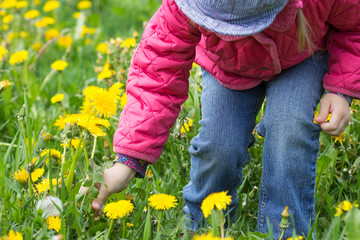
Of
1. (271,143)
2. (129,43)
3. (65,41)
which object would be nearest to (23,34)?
(65,41)

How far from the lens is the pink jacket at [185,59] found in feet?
4.82

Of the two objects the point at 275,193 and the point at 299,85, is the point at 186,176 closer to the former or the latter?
the point at 275,193

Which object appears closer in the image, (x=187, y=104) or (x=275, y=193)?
(x=275, y=193)

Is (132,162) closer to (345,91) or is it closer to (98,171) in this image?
(98,171)

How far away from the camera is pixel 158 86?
1500 millimetres

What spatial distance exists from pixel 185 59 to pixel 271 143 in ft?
1.11

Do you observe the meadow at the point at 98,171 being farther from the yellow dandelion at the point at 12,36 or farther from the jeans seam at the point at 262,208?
the yellow dandelion at the point at 12,36

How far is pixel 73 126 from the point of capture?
4.42ft

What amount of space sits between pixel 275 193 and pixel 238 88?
323mm

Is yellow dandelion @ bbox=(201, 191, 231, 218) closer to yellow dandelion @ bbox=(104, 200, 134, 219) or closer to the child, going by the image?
yellow dandelion @ bbox=(104, 200, 134, 219)

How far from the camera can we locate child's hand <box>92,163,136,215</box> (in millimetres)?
1411

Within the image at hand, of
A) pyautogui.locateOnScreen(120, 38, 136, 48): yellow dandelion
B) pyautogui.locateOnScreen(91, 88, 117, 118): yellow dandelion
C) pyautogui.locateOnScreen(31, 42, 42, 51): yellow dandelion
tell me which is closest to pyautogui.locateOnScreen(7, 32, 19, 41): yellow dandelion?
pyautogui.locateOnScreen(31, 42, 42, 51): yellow dandelion

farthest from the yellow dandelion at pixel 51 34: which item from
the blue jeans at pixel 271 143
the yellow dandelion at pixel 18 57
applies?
the blue jeans at pixel 271 143

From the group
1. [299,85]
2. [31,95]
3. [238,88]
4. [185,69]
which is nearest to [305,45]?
[299,85]
